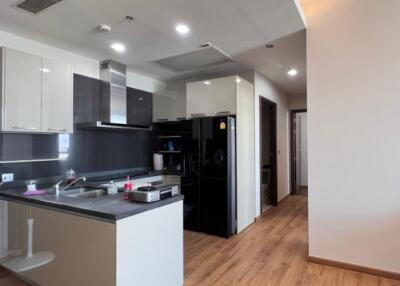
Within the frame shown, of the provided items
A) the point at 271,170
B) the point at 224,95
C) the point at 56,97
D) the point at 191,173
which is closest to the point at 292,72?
the point at 224,95

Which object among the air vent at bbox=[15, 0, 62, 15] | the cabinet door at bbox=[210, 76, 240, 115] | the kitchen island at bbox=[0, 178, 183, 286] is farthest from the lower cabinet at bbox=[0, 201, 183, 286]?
the cabinet door at bbox=[210, 76, 240, 115]

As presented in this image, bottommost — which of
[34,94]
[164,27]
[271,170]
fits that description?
[271,170]

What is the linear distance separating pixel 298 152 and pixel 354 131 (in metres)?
4.78

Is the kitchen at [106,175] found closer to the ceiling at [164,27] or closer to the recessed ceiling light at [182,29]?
the ceiling at [164,27]

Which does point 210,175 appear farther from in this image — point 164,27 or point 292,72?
point 292,72

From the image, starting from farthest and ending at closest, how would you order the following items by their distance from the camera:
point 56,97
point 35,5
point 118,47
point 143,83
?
point 143,83, point 118,47, point 56,97, point 35,5

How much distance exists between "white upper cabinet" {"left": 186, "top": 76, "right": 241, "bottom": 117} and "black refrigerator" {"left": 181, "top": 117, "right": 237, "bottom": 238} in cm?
21

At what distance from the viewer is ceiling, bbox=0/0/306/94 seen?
7.52ft

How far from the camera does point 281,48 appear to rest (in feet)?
11.1

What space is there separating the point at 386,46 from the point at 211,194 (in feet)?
9.04

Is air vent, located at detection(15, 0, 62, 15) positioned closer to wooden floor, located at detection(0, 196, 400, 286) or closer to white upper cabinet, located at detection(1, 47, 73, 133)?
white upper cabinet, located at detection(1, 47, 73, 133)

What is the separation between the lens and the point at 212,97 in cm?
398

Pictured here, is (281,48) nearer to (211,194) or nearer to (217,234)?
(211,194)

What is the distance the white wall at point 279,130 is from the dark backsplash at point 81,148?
2.02 meters
